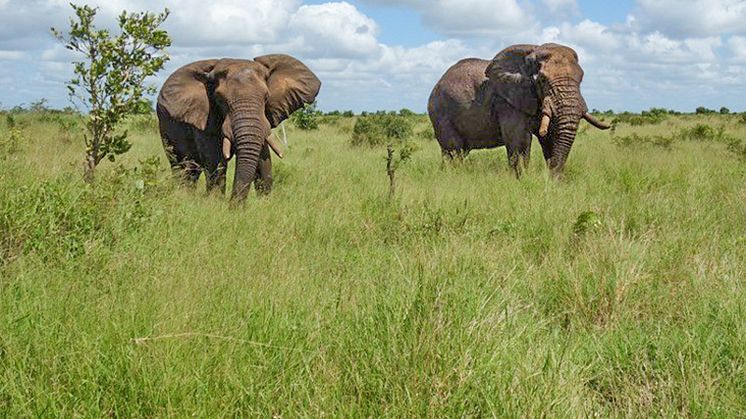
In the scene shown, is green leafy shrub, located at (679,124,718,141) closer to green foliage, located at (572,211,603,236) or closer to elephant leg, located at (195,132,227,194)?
elephant leg, located at (195,132,227,194)

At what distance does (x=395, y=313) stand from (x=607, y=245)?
2.02m

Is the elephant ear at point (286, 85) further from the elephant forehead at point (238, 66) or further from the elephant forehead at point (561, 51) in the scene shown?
the elephant forehead at point (561, 51)

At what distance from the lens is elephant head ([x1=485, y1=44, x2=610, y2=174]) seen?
29.3ft

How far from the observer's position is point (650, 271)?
14.8 ft

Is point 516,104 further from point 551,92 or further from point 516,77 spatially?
point 551,92

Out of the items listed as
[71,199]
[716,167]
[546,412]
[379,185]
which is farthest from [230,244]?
[716,167]

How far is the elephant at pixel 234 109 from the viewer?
7.53 meters

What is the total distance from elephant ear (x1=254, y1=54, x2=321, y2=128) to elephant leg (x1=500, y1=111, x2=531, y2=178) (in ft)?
9.35

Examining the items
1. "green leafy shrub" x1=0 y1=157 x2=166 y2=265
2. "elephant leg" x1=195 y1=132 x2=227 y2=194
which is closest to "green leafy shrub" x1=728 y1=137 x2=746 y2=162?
"elephant leg" x1=195 y1=132 x2=227 y2=194

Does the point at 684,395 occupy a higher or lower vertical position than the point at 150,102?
lower

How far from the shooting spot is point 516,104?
9828mm

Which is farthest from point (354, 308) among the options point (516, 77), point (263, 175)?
point (516, 77)

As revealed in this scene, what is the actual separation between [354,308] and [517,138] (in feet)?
23.3

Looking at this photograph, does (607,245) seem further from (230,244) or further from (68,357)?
(68,357)
